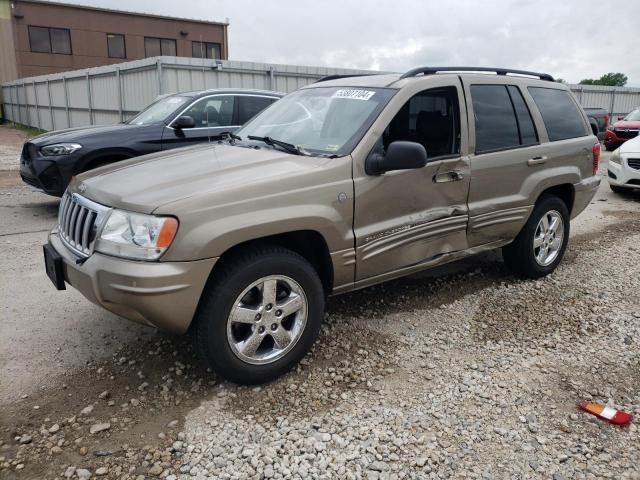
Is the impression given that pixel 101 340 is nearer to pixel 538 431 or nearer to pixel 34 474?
pixel 34 474

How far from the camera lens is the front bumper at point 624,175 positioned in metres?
9.48

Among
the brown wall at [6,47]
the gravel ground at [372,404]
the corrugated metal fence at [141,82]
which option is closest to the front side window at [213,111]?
the gravel ground at [372,404]

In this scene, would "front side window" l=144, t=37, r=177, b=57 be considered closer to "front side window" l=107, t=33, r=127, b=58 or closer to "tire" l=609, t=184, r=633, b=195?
"front side window" l=107, t=33, r=127, b=58

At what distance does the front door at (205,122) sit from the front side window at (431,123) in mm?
4344

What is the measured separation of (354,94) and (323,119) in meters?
0.32

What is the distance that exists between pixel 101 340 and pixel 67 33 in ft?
107

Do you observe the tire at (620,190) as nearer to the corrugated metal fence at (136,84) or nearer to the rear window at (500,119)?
the rear window at (500,119)

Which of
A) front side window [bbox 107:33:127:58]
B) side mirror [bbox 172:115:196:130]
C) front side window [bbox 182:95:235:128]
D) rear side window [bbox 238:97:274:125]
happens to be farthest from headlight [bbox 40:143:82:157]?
front side window [bbox 107:33:127:58]

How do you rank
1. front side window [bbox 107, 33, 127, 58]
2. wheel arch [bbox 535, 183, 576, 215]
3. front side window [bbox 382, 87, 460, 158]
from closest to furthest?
1. front side window [bbox 382, 87, 460, 158]
2. wheel arch [bbox 535, 183, 576, 215]
3. front side window [bbox 107, 33, 127, 58]

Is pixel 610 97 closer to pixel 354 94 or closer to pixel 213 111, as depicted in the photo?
pixel 213 111

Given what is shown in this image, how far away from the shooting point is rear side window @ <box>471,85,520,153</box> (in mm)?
4362

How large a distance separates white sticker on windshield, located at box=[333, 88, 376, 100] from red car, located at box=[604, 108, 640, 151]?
14.7 m

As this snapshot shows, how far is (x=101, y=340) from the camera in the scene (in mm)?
3855

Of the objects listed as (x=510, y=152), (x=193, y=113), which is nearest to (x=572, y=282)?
(x=510, y=152)
